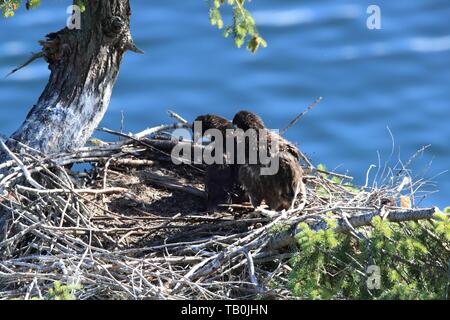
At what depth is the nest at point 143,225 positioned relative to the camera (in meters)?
7.85

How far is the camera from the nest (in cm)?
785

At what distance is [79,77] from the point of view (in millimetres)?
9625

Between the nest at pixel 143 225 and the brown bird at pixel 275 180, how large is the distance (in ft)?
0.40

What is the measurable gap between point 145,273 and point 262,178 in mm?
1448

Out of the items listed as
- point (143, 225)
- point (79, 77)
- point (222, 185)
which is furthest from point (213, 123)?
point (143, 225)

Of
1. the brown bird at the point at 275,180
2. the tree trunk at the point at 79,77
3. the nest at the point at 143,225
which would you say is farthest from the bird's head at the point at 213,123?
the tree trunk at the point at 79,77

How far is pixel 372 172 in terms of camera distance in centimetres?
1589

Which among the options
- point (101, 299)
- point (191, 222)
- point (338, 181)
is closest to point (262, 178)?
point (191, 222)

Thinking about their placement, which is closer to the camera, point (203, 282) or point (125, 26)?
point (203, 282)

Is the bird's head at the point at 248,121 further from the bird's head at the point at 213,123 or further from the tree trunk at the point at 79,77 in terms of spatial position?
the tree trunk at the point at 79,77

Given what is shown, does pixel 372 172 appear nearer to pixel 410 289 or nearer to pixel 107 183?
pixel 107 183

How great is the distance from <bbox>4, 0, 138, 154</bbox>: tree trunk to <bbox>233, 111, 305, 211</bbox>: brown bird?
55.4 inches

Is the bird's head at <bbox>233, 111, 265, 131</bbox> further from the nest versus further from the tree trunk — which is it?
the tree trunk

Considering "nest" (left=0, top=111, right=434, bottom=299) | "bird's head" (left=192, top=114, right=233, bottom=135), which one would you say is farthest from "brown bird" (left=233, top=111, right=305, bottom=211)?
"bird's head" (left=192, top=114, right=233, bottom=135)
